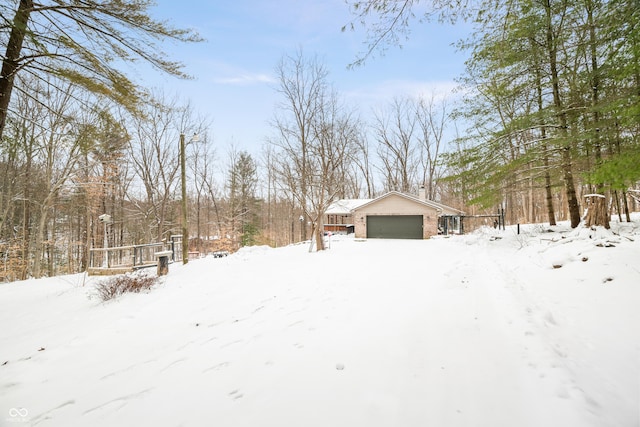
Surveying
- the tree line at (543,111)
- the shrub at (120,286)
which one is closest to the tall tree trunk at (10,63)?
the shrub at (120,286)

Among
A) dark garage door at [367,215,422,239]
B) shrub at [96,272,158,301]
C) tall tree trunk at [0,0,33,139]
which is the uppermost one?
tall tree trunk at [0,0,33,139]

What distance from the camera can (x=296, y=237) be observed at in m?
35.2

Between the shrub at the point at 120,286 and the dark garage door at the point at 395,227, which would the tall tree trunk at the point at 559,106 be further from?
the shrub at the point at 120,286

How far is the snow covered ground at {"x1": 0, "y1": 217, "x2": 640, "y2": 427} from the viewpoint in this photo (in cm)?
179

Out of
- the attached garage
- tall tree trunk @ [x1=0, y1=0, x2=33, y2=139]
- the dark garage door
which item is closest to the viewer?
tall tree trunk @ [x1=0, y1=0, x2=33, y2=139]

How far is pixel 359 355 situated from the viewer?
249 cm

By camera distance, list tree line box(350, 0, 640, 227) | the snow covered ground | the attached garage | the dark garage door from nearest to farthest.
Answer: the snow covered ground → tree line box(350, 0, 640, 227) → the attached garage → the dark garage door

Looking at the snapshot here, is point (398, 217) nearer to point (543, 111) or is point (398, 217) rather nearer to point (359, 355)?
point (543, 111)

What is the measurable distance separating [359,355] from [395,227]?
1760 cm

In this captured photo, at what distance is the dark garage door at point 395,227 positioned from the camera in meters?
18.8

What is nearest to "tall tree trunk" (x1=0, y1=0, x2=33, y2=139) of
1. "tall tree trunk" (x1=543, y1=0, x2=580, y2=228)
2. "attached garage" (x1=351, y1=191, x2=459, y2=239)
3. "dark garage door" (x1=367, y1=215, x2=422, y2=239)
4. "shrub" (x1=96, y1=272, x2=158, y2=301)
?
"shrub" (x1=96, y1=272, x2=158, y2=301)

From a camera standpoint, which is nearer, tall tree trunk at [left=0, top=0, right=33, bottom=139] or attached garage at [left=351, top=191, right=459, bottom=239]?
tall tree trunk at [left=0, top=0, right=33, bottom=139]

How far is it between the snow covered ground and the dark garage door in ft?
44.2

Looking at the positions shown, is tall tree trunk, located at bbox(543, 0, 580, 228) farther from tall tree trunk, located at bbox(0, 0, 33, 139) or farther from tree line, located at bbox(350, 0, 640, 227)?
tall tree trunk, located at bbox(0, 0, 33, 139)
